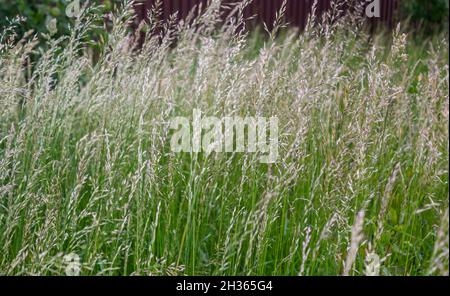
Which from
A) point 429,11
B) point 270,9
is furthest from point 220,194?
point 429,11

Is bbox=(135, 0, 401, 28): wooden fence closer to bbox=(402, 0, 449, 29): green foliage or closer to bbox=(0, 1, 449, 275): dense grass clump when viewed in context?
bbox=(0, 1, 449, 275): dense grass clump

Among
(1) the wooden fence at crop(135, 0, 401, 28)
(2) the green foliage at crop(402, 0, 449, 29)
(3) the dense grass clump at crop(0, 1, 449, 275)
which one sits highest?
(2) the green foliage at crop(402, 0, 449, 29)

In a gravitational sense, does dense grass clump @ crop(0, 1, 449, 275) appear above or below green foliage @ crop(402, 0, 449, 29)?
below

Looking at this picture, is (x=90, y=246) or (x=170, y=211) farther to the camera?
(x=170, y=211)

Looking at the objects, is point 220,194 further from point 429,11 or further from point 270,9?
point 429,11

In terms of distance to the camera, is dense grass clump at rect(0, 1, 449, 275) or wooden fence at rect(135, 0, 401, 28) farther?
wooden fence at rect(135, 0, 401, 28)

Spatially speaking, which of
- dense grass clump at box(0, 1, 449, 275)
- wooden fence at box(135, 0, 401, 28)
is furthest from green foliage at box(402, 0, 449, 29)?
dense grass clump at box(0, 1, 449, 275)

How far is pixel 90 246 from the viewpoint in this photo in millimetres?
1868

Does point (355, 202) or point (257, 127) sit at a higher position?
point (257, 127)

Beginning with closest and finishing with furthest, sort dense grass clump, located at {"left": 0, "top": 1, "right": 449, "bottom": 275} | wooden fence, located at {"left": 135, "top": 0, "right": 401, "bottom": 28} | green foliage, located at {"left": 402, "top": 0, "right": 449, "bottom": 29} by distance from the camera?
dense grass clump, located at {"left": 0, "top": 1, "right": 449, "bottom": 275} < wooden fence, located at {"left": 135, "top": 0, "right": 401, "bottom": 28} < green foliage, located at {"left": 402, "top": 0, "right": 449, "bottom": 29}

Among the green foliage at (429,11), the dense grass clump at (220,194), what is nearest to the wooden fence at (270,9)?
the dense grass clump at (220,194)

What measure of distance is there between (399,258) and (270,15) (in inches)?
153

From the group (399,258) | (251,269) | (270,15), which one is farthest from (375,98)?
(270,15)
